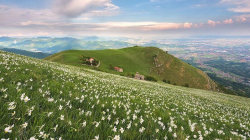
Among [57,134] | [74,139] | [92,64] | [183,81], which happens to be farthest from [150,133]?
[183,81]

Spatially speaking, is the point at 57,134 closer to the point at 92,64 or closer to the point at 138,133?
the point at 138,133

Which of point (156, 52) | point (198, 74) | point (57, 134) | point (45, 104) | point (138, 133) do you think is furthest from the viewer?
point (156, 52)

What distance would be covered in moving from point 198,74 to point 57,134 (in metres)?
171

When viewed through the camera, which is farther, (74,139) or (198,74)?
(198,74)

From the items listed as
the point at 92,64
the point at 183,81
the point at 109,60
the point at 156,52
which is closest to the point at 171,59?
the point at 156,52

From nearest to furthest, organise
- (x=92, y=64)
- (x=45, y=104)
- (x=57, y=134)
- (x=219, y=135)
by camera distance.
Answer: (x=57, y=134), (x=45, y=104), (x=219, y=135), (x=92, y=64)

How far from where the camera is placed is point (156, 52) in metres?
160

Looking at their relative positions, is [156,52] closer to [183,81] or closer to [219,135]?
[183,81]

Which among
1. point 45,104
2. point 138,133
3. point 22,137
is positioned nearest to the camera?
point 22,137

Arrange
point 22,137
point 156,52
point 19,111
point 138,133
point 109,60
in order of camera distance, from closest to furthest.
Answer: point 22,137 < point 19,111 < point 138,133 < point 109,60 < point 156,52

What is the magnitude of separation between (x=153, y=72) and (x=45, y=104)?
130572 mm

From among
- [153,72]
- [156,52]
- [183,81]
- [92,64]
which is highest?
[156,52]

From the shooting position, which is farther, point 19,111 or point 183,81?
point 183,81

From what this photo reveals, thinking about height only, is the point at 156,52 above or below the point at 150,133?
above
